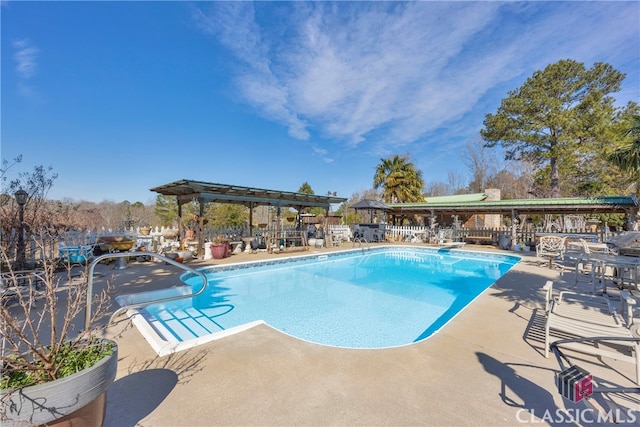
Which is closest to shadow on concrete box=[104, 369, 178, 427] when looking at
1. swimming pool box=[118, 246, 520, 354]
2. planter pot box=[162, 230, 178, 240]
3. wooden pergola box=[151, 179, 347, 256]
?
swimming pool box=[118, 246, 520, 354]

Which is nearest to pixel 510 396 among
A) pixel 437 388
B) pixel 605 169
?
→ pixel 437 388

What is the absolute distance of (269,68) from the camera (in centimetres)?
1385

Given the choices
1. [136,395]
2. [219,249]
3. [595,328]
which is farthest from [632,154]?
[219,249]

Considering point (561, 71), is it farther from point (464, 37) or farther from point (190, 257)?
point (190, 257)

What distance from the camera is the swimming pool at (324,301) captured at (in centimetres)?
482

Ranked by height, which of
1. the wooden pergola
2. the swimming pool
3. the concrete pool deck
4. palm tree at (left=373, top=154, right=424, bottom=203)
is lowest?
the swimming pool

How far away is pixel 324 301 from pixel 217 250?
547 cm

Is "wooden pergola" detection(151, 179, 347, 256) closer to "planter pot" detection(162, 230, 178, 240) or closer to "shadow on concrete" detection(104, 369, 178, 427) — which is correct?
"planter pot" detection(162, 230, 178, 240)

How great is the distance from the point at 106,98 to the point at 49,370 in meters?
14.9

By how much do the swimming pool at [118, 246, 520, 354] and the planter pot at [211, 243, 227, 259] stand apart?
56.9 inches

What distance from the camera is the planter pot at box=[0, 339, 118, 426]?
53.7 inches

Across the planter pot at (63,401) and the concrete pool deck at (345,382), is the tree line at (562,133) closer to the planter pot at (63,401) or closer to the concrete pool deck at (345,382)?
the concrete pool deck at (345,382)

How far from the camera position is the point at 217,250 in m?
10.4

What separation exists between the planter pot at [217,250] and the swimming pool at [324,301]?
145 cm
